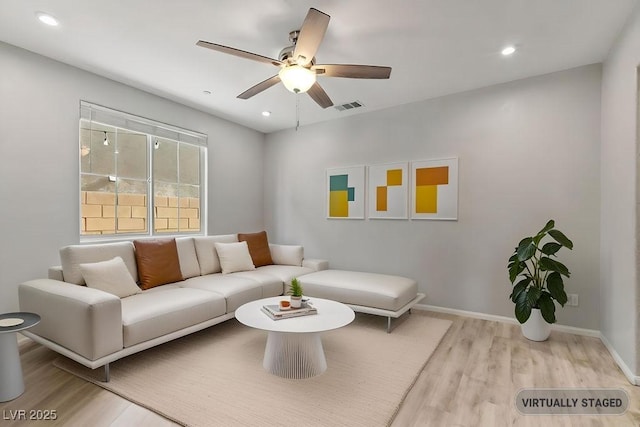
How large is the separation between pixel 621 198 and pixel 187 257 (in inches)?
160

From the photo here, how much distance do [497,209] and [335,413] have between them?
8.98 ft

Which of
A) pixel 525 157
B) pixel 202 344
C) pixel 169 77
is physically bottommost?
pixel 202 344

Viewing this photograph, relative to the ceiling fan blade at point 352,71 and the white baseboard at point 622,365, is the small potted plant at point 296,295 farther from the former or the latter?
the white baseboard at point 622,365

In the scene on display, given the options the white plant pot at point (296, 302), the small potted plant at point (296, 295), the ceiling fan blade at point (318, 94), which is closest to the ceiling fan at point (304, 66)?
the ceiling fan blade at point (318, 94)

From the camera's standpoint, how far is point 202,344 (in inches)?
109

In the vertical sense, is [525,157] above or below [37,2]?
below

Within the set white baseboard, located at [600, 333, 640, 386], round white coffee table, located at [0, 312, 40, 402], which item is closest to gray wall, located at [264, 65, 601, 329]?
white baseboard, located at [600, 333, 640, 386]

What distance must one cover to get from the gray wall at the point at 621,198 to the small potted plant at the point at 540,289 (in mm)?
323

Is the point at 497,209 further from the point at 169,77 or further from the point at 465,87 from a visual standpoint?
the point at 169,77

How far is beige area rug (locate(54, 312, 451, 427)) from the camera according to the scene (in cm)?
179

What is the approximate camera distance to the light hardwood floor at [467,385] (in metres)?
1.77

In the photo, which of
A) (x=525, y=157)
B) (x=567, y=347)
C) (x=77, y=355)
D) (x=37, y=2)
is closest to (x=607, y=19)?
(x=525, y=157)

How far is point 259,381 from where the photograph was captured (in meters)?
2.14

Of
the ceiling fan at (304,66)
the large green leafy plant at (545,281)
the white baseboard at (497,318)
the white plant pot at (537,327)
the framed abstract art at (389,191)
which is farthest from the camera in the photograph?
the framed abstract art at (389,191)
